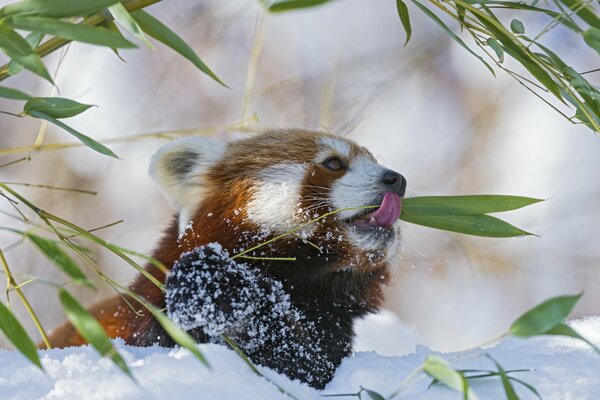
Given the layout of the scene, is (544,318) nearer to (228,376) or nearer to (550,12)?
(228,376)

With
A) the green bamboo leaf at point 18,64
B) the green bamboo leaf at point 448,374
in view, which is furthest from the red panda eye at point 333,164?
the green bamboo leaf at point 448,374

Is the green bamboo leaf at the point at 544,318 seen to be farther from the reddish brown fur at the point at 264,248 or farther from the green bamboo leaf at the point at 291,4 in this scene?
the reddish brown fur at the point at 264,248

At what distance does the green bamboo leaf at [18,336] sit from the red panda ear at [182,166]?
3.90 ft

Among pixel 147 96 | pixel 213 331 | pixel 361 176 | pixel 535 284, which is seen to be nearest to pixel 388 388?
pixel 213 331

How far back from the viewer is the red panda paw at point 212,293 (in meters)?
1.87

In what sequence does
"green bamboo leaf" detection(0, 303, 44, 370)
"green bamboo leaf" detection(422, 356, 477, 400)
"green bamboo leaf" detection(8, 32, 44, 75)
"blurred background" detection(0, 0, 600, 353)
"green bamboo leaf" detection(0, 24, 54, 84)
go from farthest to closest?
"blurred background" detection(0, 0, 600, 353), "green bamboo leaf" detection(8, 32, 44, 75), "green bamboo leaf" detection(0, 24, 54, 84), "green bamboo leaf" detection(0, 303, 44, 370), "green bamboo leaf" detection(422, 356, 477, 400)

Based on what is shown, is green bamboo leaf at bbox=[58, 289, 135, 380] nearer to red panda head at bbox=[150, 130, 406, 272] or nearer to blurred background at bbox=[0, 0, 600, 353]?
red panda head at bbox=[150, 130, 406, 272]

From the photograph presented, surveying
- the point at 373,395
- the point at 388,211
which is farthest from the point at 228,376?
the point at 388,211

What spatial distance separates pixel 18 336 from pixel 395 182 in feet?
4.41

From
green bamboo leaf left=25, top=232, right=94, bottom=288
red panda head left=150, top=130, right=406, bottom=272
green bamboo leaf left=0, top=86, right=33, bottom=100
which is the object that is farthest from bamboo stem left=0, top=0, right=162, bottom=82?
red panda head left=150, top=130, right=406, bottom=272

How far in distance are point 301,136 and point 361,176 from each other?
1.30 ft

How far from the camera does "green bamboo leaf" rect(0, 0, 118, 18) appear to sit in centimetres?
141

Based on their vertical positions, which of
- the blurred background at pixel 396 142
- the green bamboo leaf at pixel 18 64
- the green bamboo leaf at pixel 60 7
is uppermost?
the green bamboo leaf at pixel 60 7

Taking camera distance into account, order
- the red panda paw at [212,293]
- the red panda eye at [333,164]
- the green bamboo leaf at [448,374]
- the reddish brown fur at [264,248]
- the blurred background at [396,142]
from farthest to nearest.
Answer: the blurred background at [396,142]
the red panda eye at [333,164]
the reddish brown fur at [264,248]
the red panda paw at [212,293]
the green bamboo leaf at [448,374]
